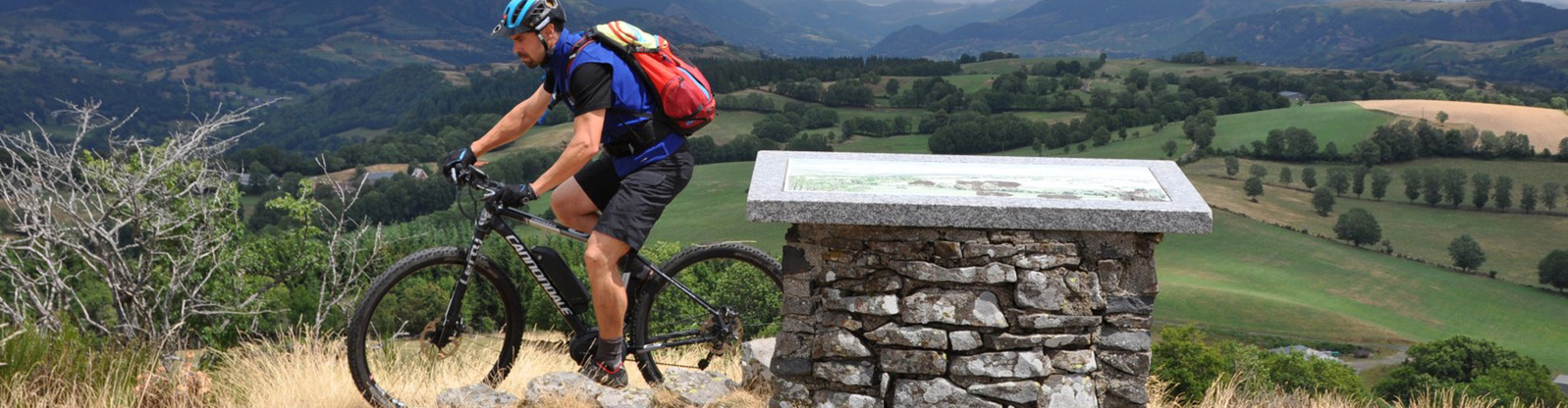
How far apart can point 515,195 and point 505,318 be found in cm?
84

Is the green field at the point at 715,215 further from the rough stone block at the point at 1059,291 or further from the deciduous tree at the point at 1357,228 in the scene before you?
the rough stone block at the point at 1059,291

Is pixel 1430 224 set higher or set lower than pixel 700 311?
lower

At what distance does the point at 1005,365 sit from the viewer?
4.36 meters

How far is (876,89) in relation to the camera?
5423 inches

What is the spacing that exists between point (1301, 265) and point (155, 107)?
18163 centimetres

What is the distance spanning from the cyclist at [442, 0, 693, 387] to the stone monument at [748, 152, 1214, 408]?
17.6 inches

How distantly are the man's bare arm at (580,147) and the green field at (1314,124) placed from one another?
11128 centimetres

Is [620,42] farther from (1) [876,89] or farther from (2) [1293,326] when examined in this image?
(1) [876,89]

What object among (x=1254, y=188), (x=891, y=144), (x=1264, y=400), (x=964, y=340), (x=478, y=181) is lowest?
(x=891, y=144)

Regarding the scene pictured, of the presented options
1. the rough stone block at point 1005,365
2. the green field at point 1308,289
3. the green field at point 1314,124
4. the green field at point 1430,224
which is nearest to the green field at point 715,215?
the green field at point 1308,289

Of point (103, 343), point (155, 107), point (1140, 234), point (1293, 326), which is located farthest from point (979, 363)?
point (155, 107)

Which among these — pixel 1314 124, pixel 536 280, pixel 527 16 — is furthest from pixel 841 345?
pixel 1314 124

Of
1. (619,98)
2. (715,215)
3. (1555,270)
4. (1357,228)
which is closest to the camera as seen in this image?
(619,98)

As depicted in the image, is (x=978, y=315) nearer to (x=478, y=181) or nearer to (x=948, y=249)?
(x=948, y=249)
